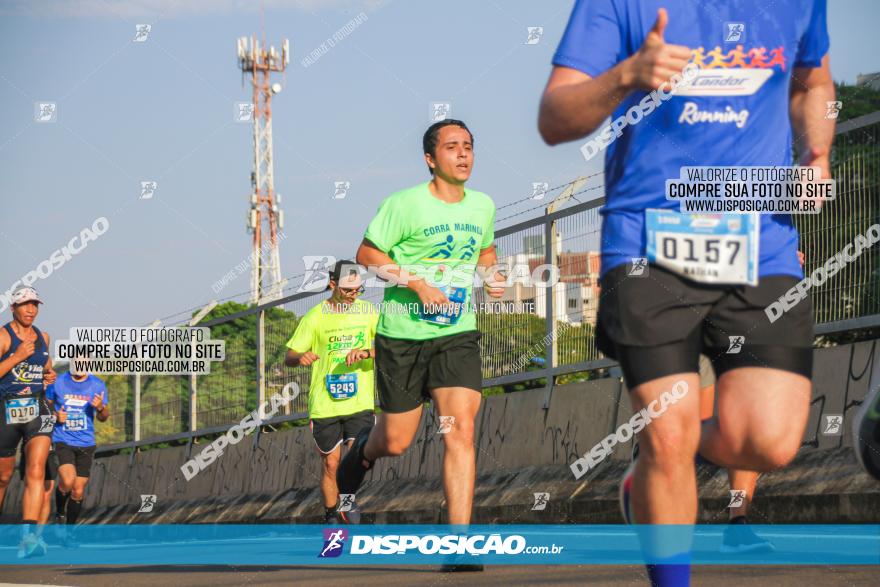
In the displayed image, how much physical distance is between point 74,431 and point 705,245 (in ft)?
43.6

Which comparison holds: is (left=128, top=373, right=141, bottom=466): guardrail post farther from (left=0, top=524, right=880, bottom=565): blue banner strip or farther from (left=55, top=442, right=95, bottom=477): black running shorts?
(left=0, top=524, right=880, bottom=565): blue banner strip

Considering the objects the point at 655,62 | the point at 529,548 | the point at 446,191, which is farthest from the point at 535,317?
the point at 655,62

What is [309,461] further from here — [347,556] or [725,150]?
[725,150]

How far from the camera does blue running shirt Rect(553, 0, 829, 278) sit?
4.57m

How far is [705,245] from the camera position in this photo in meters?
4.52

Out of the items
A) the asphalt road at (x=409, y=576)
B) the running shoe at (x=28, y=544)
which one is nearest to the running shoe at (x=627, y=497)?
the asphalt road at (x=409, y=576)

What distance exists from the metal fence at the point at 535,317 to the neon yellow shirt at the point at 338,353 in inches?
56.1

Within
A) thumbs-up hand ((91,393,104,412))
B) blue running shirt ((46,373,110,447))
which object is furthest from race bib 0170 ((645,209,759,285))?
blue running shirt ((46,373,110,447))

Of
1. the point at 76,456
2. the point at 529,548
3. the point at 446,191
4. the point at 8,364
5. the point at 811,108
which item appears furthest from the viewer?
the point at 76,456

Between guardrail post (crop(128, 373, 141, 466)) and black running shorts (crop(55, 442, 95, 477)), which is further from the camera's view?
guardrail post (crop(128, 373, 141, 466))

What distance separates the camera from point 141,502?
2264 cm

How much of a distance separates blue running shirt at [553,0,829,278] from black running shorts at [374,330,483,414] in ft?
11.4

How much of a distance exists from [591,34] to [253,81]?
62.0 m

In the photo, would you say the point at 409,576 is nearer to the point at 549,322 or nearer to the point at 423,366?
the point at 423,366
